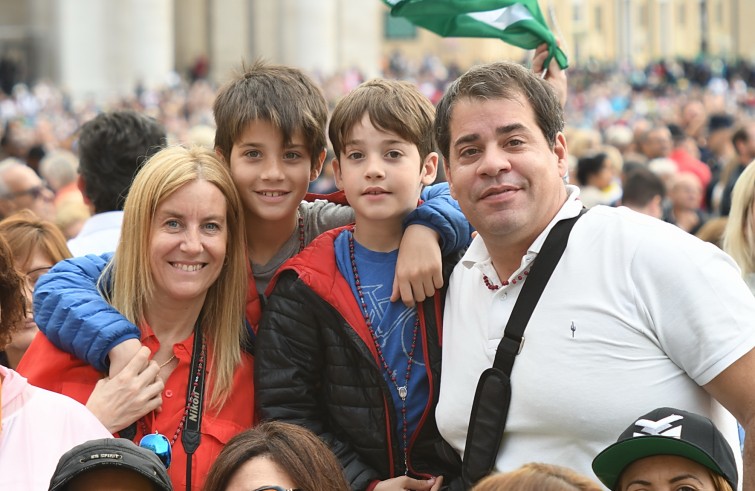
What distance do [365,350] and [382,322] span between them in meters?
0.13

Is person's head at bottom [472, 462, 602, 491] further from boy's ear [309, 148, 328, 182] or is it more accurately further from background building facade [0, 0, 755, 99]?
background building facade [0, 0, 755, 99]

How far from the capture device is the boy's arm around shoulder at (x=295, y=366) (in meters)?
4.10

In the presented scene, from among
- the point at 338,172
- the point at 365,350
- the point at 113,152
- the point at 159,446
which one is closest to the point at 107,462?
the point at 159,446

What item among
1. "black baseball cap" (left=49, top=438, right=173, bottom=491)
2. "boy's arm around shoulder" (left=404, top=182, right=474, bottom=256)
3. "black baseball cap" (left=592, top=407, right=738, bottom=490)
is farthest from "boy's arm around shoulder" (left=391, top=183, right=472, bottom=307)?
"black baseball cap" (left=49, top=438, right=173, bottom=491)

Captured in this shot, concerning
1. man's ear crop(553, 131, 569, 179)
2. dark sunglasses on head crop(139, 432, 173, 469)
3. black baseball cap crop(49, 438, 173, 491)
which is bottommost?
dark sunglasses on head crop(139, 432, 173, 469)

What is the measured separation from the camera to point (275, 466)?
3.46m

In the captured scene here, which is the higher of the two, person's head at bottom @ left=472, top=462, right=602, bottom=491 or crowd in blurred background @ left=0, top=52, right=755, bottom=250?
Answer: person's head at bottom @ left=472, top=462, right=602, bottom=491

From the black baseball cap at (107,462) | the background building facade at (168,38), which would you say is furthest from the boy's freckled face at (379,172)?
the background building facade at (168,38)

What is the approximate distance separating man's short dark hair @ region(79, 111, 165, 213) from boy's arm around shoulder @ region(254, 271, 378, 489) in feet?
6.67

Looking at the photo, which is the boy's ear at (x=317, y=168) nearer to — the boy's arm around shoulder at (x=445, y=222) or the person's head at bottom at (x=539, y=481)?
the boy's arm around shoulder at (x=445, y=222)

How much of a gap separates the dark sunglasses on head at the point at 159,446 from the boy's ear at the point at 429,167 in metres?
1.31

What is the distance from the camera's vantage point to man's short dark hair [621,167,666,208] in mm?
10117

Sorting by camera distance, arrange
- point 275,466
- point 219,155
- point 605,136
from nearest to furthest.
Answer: point 275,466
point 219,155
point 605,136

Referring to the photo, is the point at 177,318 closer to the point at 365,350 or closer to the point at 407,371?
the point at 365,350
